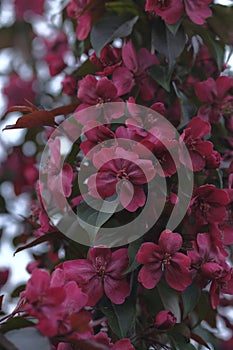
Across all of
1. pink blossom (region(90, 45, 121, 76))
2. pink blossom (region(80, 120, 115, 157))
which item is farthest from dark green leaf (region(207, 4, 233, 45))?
pink blossom (region(80, 120, 115, 157))

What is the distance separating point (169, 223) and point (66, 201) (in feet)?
0.58

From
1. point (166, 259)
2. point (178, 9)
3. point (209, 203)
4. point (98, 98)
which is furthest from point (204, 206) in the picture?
point (178, 9)

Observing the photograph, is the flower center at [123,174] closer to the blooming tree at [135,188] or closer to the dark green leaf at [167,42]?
the blooming tree at [135,188]

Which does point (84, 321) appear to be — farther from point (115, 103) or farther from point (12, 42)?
point (12, 42)

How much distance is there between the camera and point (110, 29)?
1243mm

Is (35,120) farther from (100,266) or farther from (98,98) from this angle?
(100,266)

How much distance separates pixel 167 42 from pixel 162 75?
0.06m

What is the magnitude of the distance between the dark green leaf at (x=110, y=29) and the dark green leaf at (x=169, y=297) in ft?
1.39

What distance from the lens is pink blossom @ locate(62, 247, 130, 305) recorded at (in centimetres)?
100

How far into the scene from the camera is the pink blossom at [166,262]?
3.26 feet

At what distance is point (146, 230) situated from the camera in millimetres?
1058

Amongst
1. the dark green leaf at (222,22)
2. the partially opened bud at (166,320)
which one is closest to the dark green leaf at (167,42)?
the dark green leaf at (222,22)

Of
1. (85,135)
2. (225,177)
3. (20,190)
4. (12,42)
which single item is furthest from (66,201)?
(12,42)

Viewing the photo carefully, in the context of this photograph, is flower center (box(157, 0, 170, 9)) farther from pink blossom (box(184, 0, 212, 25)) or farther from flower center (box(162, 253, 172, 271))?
flower center (box(162, 253, 172, 271))
